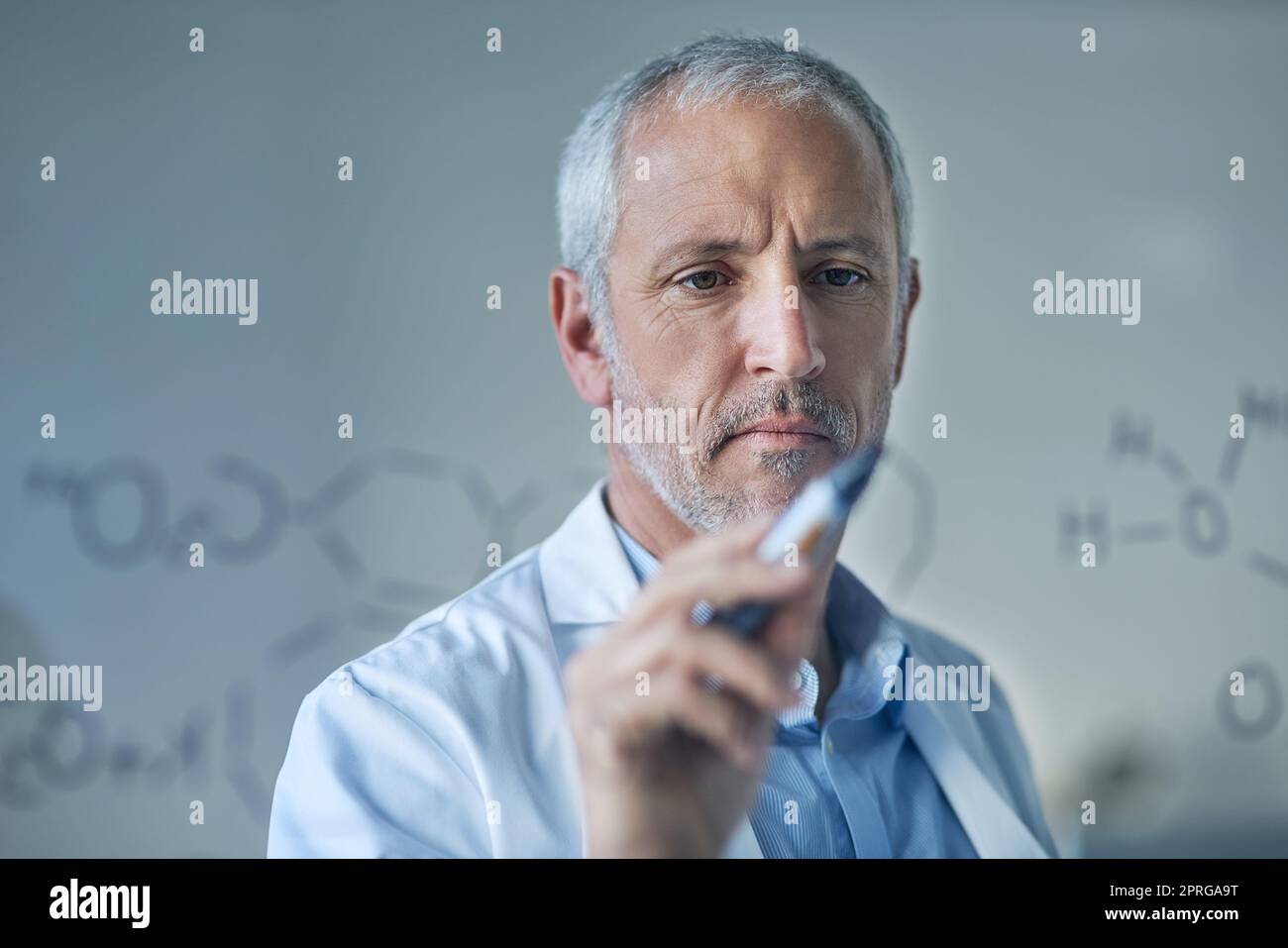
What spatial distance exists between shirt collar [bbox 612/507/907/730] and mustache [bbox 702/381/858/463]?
0.52 ft

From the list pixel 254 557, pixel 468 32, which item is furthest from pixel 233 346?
pixel 468 32

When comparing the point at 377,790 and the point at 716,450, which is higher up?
the point at 716,450

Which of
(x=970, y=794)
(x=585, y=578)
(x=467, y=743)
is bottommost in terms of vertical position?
(x=970, y=794)

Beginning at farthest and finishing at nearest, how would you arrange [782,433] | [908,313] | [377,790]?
1. [908,313]
2. [782,433]
3. [377,790]

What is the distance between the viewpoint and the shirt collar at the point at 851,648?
1.15m

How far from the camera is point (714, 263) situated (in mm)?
1096

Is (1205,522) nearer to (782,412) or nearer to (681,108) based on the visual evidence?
(782,412)

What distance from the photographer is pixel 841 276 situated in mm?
1112

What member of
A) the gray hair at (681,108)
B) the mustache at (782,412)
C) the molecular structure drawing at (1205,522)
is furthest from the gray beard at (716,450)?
the molecular structure drawing at (1205,522)

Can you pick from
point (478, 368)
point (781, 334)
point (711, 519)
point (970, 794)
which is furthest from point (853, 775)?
point (478, 368)

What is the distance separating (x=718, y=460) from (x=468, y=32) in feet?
1.87

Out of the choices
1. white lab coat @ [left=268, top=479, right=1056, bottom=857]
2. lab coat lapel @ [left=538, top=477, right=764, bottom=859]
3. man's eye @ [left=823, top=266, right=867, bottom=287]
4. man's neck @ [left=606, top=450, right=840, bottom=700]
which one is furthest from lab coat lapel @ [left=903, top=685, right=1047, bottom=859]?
man's eye @ [left=823, top=266, right=867, bottom=287]

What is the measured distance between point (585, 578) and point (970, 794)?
0.48 meters
